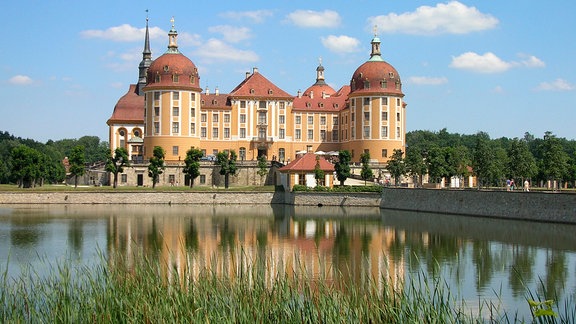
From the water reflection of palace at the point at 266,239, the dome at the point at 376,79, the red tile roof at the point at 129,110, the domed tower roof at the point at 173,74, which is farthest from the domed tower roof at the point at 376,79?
the red tile roof at the point at 129,110

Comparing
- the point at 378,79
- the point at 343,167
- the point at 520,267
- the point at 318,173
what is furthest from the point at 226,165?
the point at 520,267

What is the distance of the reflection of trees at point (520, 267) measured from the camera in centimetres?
1897

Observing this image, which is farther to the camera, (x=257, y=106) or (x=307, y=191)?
(x=257, y=106)

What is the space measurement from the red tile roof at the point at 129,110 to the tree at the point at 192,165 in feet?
59.5

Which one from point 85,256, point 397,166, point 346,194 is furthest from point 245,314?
point 397,166

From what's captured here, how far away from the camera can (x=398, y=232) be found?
114ft

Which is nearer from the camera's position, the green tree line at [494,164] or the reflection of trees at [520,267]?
the reflection of trees at [520,267]

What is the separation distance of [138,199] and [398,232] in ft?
90.2

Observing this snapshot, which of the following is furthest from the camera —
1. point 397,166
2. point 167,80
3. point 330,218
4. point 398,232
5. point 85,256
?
point 167,80

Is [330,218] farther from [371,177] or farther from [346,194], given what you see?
[371,177]

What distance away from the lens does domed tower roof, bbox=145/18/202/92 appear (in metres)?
68.0

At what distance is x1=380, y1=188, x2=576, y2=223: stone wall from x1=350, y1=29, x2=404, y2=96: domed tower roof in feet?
58.2

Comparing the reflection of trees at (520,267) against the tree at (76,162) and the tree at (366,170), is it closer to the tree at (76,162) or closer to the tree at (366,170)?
the tree at (366,170)

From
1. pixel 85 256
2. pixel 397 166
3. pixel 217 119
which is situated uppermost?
pixel 217 119
